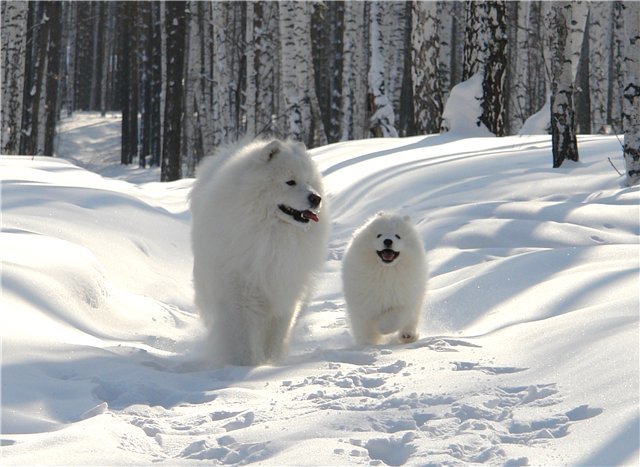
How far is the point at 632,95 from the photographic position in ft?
27.0

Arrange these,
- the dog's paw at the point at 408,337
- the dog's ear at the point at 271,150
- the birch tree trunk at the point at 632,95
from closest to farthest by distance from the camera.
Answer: the dog's ear at the point at 271,150, the dog's paw at the point at 408,337, the birch tree trunk at the point at 632,95

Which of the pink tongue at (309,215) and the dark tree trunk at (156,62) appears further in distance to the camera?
the dark tree trunk at (156,62)

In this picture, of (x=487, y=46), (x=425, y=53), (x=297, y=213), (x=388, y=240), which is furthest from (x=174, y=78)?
(x=297, y=213)

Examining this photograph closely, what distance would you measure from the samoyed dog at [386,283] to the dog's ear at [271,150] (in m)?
1.20

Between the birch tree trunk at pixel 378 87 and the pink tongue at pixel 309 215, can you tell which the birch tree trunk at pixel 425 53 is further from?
the pink tongue at pixel 309 215

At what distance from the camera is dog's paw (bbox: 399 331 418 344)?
5715mm

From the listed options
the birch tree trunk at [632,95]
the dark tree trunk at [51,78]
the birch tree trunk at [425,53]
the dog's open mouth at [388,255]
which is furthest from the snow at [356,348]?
the dark tree trunk at [51,78]

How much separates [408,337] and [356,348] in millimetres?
420

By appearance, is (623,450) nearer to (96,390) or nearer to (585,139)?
(96,390)

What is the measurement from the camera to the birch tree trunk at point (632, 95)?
8.05 metres

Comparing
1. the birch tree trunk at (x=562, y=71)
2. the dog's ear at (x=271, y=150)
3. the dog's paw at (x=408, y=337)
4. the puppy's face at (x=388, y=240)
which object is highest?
the birch tree trunk at (x=562, y=71)

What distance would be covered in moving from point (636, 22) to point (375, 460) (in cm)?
701

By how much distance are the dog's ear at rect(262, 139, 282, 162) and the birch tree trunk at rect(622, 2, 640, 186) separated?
454cm

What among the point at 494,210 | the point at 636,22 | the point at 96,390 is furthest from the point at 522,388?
the point at 636,22
